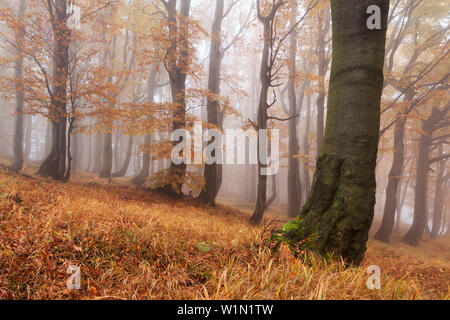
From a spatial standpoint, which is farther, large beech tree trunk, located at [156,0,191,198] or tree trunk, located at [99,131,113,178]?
tree trunk, located at [99,131,113,178]

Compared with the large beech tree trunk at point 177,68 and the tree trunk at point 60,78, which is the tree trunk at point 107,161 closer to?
the tree trunk at point 60,78

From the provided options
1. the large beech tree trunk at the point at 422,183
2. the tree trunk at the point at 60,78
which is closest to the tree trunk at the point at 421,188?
the large beech tree trunk at the point at 422,183

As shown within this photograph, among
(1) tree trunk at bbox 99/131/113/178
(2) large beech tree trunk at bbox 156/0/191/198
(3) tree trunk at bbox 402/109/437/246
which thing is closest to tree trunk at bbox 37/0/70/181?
(2) large beech tree trunk at bbox 156/0/191/198

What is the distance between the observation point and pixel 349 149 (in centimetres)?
267

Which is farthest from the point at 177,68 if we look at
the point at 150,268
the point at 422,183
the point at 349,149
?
the point at 422,183

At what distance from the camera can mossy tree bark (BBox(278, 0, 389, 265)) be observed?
2.55 metres

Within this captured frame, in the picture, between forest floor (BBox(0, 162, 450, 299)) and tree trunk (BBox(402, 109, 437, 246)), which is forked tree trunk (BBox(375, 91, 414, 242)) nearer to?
tree trunk (BBox(402, 109, 437, 246))

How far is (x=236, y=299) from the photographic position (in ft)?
5.43

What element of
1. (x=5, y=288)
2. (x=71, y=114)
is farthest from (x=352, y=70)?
(x=71, y=114)

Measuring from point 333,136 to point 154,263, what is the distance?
8.98 ft

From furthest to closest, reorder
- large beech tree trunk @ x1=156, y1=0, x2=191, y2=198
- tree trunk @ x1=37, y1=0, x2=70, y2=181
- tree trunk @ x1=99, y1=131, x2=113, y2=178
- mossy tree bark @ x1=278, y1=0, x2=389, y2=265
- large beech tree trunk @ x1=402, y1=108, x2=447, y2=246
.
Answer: tree trunk @ x1=99, y1=131, x2=113, y2=178 < large beech tree trunk @ x1=402, y1=108, x2=447, y2=246 < large beech tree trunk @ x1=156, y1=0, x2=191, y2=198 < tree trunk @ x1=37, y1=0, x2=70, y2=181 < mossy tree bark @ x1=278, y1=0, x2=389, y2=265

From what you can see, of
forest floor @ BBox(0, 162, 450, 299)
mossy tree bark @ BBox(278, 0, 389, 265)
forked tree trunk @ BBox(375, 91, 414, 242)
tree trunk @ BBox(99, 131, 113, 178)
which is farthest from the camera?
tree trunk @ BBox(99, 131, 113, 178)

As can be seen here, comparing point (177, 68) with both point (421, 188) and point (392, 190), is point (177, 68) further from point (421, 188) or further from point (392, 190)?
point (421, 188)
